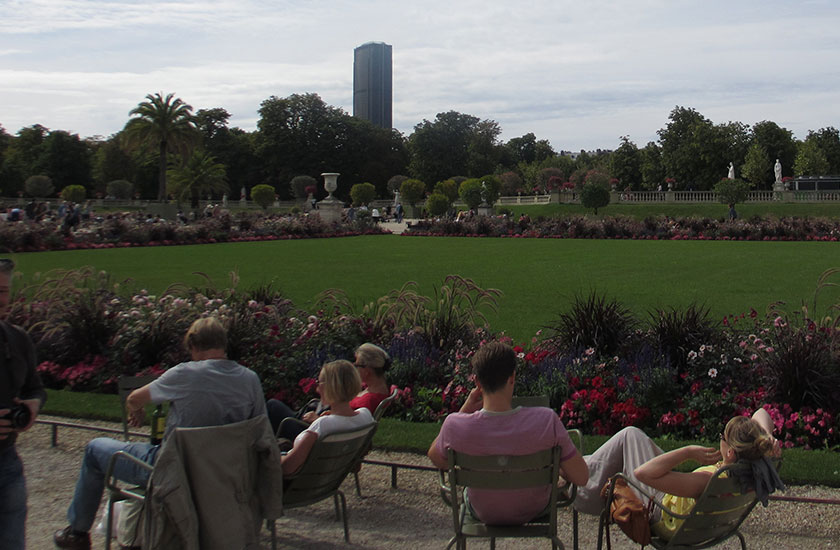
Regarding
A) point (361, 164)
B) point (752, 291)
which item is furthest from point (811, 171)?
point (752, 291)

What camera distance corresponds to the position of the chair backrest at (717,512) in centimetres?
304

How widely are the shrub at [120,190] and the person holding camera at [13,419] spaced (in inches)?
2878

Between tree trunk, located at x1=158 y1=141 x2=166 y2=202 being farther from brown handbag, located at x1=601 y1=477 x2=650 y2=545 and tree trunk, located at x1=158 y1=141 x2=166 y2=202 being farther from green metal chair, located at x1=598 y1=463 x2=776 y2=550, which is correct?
green metal chair, located at x1=598 y1=463 x2=776 y2=550

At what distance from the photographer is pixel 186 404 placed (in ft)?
11.6

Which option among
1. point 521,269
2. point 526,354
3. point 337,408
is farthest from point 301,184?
point 337,408

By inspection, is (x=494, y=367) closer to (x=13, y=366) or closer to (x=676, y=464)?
(x=676, y=464)

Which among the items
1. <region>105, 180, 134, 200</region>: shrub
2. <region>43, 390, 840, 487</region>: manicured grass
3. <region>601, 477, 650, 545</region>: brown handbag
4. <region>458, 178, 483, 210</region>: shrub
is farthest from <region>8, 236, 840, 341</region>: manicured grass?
<region>105, 180, 134, 200</region>: shrub

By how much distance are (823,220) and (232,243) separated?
22.4 metres

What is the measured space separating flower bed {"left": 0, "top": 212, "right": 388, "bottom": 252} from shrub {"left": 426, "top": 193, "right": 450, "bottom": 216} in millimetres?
9518

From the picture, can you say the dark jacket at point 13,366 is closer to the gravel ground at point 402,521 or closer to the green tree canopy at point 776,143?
the gravel ground at point 402,521

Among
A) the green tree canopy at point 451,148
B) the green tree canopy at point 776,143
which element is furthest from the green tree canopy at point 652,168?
the green tree canopy at point 451,148

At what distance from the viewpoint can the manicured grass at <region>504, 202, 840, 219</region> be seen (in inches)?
1817

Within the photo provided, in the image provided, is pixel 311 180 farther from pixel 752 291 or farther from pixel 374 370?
pixel 374 370

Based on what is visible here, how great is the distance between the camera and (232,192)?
78.8 meters
